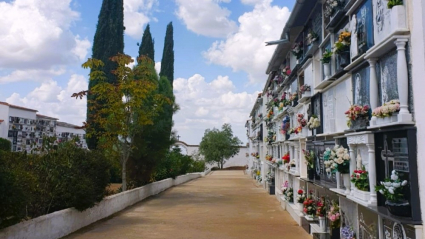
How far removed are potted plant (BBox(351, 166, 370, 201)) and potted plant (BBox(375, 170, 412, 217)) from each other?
89 cm

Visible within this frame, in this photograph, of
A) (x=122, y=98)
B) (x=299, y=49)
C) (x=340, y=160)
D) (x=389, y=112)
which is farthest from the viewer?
(x=122, y=98)

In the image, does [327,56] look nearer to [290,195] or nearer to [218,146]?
[290,195]

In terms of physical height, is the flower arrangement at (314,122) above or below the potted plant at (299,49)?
below

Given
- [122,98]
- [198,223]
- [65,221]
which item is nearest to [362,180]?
[198,223]

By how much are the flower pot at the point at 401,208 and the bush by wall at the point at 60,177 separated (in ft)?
19.9

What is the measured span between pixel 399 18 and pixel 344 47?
75.8 inches

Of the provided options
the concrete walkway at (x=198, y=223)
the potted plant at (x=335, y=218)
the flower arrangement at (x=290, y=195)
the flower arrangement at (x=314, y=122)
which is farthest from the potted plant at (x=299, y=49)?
the potted plant at (x=335, y=218)

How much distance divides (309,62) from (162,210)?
24.3 feet

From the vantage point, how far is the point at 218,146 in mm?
50344

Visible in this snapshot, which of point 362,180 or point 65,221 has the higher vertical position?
point 362,180

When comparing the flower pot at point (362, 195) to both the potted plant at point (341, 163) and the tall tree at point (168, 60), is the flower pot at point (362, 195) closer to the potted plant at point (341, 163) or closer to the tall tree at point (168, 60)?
the potted plant at point (341, 163)

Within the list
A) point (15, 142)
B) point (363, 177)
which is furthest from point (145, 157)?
point (15, 142)

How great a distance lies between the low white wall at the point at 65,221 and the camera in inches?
256

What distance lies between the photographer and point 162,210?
1293 cm
